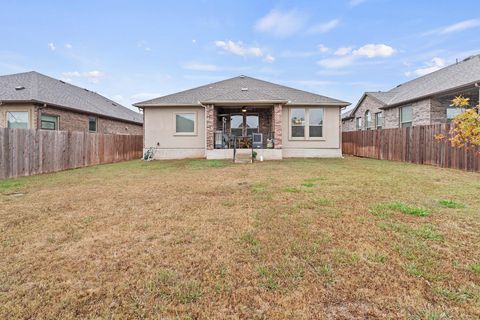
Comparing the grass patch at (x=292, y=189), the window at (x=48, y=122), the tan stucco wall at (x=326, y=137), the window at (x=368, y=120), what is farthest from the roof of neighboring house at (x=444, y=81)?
the window at (x=48, y=122)

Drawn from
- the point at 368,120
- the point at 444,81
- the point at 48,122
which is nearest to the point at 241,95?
the point at 48,122

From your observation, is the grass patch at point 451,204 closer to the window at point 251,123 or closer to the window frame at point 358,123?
the window at point 251,123

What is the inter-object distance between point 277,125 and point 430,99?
9.12 m

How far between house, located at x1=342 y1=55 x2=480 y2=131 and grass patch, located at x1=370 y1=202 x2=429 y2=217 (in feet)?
37.2

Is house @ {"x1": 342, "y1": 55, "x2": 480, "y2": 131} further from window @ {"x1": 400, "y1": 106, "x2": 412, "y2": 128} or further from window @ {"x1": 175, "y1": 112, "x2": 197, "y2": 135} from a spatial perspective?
window @ {"x1": 175, "y1": 112, "x2": 197, "y2": 135}

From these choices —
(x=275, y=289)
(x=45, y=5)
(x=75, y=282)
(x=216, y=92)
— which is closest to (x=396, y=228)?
(x=275, y=289)

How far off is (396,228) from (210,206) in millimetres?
3021

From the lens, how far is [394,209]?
4.16 meters

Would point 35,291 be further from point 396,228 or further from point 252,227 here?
point 396,228

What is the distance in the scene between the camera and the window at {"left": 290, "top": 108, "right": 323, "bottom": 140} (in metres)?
14.6

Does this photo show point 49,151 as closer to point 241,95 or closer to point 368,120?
point 241,95

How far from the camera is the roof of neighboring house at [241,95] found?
13078mm

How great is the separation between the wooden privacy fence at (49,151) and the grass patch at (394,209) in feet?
35.8

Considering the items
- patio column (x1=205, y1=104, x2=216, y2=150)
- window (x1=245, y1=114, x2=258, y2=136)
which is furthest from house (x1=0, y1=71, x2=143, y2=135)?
window (x1=245, y1=114, x2=258, y2=136)
